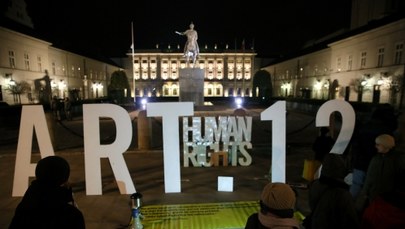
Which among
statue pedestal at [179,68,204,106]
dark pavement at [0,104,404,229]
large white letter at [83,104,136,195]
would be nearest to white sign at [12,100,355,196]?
large white letter at [83,104,136,195]

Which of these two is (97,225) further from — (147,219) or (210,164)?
(210,164)

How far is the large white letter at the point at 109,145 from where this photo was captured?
5.53 m

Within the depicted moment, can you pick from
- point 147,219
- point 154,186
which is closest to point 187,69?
point 154,186

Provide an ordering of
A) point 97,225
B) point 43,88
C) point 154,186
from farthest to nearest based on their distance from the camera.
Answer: point 43,88
point 154,186
point 97,225

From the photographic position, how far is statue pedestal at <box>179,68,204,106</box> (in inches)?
864

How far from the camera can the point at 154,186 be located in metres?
6.55

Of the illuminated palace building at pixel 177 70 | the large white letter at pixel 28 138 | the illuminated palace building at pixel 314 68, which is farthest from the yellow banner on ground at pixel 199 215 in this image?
the illuminated palace building at pixel 177 70

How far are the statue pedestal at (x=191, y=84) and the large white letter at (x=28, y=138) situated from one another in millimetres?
16699

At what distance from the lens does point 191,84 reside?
2216cm

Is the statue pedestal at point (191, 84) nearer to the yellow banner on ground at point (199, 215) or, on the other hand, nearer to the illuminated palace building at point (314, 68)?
the illuminated palace building at point (314, 68)

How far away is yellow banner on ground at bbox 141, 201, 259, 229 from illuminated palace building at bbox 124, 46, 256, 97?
77583 mm

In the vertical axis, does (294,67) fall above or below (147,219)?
above

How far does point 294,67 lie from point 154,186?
5557 cm

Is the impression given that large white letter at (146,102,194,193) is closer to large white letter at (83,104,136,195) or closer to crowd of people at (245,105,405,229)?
large white letter at (83,104,136,195)
